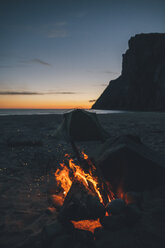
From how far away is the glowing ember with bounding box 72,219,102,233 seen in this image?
2859 mm

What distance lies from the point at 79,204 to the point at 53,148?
570 cm

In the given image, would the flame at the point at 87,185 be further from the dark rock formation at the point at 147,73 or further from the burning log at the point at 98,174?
the dark rock formation at the point at 147,73

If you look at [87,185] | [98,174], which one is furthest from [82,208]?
[98,174]

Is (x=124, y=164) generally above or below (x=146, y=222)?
above

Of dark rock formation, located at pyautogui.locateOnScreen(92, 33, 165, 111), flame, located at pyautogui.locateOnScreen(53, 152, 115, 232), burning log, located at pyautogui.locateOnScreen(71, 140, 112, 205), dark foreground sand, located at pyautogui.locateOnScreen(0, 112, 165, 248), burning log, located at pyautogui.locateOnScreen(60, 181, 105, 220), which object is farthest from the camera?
dark rock formation, located at pyautogui.locateOnScreen(92, 33, 165, 111)

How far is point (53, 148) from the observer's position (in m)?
8.42

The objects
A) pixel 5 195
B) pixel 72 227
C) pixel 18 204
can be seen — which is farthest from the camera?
pixel 5 195

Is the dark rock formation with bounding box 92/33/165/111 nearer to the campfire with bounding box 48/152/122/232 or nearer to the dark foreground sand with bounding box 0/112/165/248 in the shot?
the dark foreground sand with bounding box 0/112/165/248

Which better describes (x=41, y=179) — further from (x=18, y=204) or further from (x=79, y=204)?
(x=79, y=204)

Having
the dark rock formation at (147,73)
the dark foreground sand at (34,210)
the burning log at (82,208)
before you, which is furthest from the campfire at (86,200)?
the dark rock formation at (147,73)

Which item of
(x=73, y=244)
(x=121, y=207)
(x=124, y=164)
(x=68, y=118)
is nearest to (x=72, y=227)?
(x=73, y=244)

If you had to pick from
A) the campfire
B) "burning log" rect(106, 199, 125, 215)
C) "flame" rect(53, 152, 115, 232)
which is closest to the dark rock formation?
"flame" rect(53, 152, 115, 232)

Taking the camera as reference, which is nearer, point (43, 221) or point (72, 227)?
point (72, 227)

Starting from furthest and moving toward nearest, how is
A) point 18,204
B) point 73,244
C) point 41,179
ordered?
point 41,179 → point 18,204 → point 73,244
